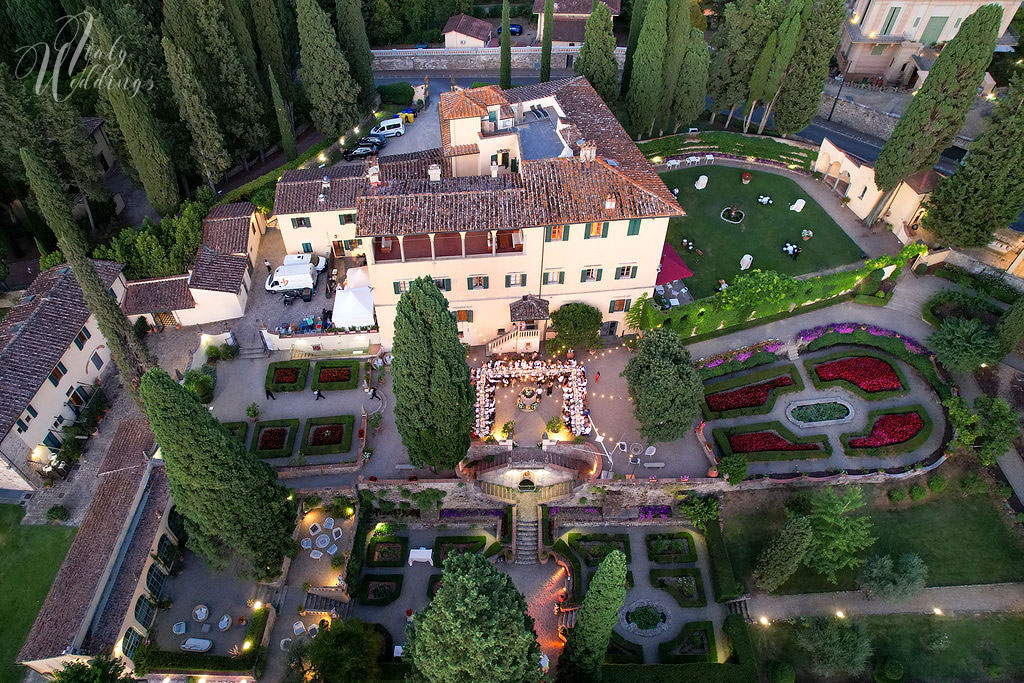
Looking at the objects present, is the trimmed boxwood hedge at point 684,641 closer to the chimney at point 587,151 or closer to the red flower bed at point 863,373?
the red flower bed at point 863,373

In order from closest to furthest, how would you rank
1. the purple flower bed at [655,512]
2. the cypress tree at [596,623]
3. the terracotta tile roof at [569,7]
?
the cypress tree at [596,623]
the purple flower bed at [655,512]
the terracotta tile roof at [569,7]

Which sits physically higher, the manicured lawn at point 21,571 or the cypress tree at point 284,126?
the cypress tree at point 284,126

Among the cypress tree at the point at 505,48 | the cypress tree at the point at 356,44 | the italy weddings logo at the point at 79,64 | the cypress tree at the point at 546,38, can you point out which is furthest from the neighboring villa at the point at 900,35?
the italy weddings logo at the point at 79,64

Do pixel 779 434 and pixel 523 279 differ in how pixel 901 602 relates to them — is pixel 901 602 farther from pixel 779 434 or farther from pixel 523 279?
pixel 523 279

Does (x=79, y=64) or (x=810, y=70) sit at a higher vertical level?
(x=810, y=70)

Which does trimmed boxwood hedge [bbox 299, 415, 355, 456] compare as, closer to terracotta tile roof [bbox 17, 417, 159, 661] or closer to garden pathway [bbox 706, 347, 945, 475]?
terracotta tile roof [bbox 17, 417, 159, 661]

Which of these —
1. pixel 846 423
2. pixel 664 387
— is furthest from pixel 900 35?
pixel 664 387
